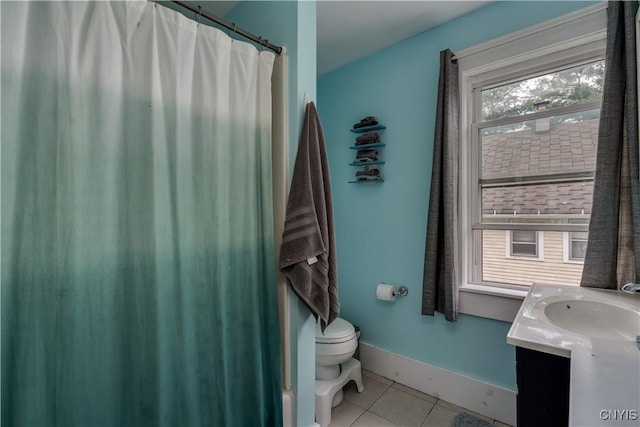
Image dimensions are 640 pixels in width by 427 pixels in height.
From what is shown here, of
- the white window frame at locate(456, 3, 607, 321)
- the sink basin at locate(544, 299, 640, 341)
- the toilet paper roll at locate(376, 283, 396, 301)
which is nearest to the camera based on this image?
the sink basin at locate(544, 299, 640, 341)

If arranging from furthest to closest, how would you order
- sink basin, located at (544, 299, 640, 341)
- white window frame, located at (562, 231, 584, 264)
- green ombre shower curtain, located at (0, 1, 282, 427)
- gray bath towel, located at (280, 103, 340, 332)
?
white window frame, located at (562, 231, 584, 264), gray bath towel, located at (280, 103, 340, 332), sink basin, located at (544, 299, 640, 341), green ombre shower curtain, located at (0, 1, 282, 427)

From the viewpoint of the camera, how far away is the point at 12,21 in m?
0.73

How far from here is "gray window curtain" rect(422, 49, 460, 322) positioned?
177cm

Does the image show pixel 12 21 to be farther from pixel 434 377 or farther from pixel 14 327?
pixel 434 377

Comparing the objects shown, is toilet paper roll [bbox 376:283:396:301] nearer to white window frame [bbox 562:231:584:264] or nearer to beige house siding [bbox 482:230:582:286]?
beige house siding [bbox 482:230:582:286]

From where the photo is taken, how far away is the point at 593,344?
2.53ft

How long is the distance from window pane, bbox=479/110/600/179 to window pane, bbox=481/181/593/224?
0.29ft

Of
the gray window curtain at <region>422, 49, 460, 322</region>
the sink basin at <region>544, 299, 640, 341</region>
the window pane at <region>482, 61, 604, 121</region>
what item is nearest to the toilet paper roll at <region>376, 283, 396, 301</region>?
the gray window curtain at <region>422, 49, 460, 322</region>

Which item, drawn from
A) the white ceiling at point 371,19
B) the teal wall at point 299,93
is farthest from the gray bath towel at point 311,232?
the white ceiling at point 371,19

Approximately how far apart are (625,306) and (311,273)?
124 centimetres

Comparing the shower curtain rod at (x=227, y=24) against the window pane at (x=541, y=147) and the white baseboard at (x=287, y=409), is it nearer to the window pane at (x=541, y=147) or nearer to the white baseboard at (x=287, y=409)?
the window pane at (x=541, y=147)

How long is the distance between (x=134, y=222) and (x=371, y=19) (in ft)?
6.04

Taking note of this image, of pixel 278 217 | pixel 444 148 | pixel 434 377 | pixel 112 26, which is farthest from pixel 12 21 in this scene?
pixel 434 377

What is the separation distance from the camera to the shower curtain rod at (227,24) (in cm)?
109
